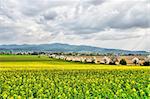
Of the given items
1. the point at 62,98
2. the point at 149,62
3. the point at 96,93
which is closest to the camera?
the point at 62,98

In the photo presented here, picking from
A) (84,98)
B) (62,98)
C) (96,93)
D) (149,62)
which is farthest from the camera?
(149,62)

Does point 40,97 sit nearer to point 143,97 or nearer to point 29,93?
point 29,93

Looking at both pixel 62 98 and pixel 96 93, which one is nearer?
pixel 62 98

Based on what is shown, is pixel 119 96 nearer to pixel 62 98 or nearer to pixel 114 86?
pixel 62 98

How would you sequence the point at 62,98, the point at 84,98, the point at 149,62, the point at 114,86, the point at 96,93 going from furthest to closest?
1. the point at 149,62
2. the point at 114,86
3. the point at 96,93
4. the point at 84,98
5. the point at 62,98

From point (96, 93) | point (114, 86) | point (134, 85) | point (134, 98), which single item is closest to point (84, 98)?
point (96, 93)

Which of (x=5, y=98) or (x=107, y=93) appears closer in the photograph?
(x=5, y=98)

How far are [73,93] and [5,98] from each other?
5.12 m

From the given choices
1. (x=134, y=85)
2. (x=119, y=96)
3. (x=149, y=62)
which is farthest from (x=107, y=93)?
(x=149, y=62)

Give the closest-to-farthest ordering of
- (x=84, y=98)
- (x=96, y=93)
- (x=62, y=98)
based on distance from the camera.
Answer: (x=62, y=98) → (x=84, y=98) → (x=96, y=93)

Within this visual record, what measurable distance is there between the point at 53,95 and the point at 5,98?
3696mm

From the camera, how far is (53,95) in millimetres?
24188

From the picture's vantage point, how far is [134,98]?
858 inches

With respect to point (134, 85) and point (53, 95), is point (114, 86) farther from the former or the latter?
point (53, 95)
